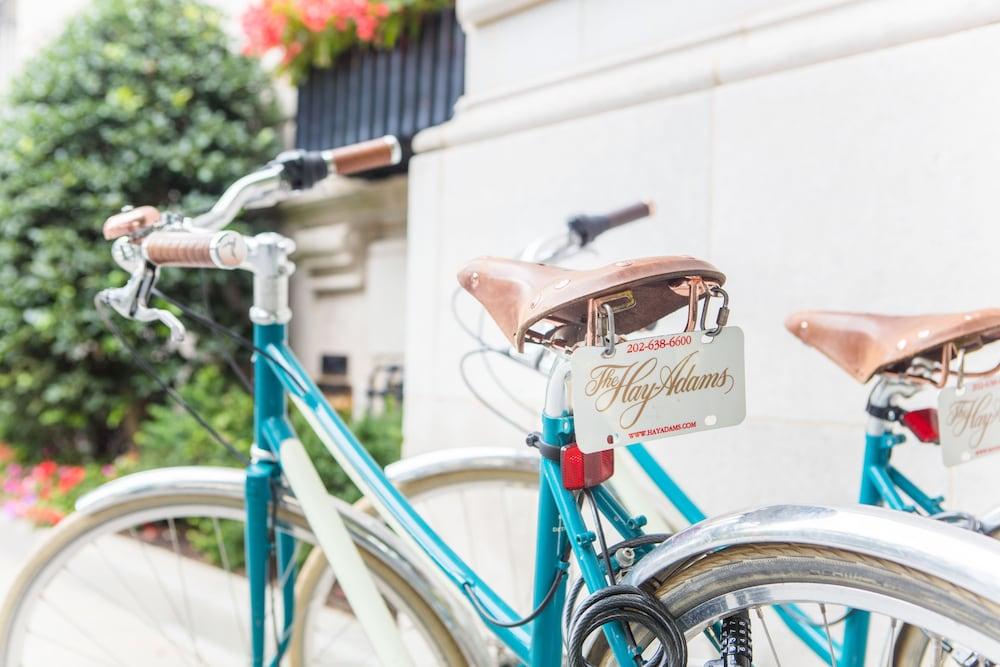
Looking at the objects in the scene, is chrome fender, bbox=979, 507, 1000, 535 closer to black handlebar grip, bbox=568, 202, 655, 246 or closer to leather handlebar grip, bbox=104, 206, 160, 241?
black handlebar grip, bbox=568, 202, 655, 246

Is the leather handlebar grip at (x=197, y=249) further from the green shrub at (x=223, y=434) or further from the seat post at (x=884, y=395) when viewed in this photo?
the green shrub at (x=223, y=434)

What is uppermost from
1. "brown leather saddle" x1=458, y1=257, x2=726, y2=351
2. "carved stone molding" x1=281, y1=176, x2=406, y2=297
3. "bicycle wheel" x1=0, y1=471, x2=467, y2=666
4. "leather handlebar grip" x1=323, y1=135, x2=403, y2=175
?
"carved stone molding" x1=281, y1=176, x2=406, y2=297

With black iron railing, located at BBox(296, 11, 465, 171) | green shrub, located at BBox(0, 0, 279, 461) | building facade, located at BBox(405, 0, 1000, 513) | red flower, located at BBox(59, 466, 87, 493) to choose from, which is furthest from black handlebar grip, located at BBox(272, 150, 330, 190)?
red flower, located at BBox(59, 466, 87, 493)

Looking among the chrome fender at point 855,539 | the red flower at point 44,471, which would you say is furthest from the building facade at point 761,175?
the red flower at point 44,471

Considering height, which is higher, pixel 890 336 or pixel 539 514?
pixel 890 336

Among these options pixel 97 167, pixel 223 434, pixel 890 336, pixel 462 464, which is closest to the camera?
pixel 890 336

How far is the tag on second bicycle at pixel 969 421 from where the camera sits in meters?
1.14

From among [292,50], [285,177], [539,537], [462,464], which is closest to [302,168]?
[285,177]

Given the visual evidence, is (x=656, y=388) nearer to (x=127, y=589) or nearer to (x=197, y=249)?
(x=197, y=249)

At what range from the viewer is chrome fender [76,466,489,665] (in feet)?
4.51

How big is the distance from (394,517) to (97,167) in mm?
3032

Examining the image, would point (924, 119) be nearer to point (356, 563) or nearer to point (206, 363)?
point (356, 563)

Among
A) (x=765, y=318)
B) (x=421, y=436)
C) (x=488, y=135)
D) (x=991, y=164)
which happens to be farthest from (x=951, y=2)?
(x=421, y=436)

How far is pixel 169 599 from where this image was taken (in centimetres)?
197
